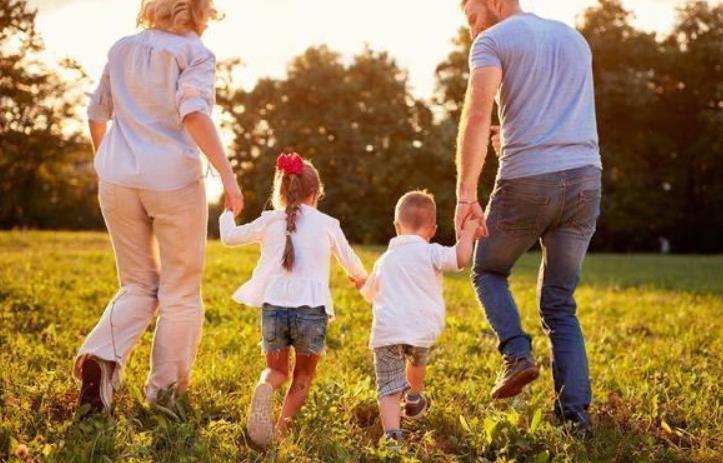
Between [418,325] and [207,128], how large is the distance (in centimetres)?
150

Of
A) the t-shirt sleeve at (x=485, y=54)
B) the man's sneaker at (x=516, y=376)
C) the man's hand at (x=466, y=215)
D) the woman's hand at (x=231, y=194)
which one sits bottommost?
the man's sneaker at (x=516, y=376)

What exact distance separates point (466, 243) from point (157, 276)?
1.79 metres

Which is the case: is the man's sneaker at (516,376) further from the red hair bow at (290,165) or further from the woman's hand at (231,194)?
the woman's hand at (231,194)

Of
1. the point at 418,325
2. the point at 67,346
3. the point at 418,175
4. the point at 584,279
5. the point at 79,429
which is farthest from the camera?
the point at 418,175

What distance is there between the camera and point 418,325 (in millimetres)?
4547

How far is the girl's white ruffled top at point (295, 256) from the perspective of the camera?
14.9ft

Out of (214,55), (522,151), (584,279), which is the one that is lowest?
(584,279)

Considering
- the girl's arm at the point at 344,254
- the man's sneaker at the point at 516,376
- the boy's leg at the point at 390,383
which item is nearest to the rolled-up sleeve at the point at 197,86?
the girl's arm at the point at 344,254

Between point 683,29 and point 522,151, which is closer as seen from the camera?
point 522,151

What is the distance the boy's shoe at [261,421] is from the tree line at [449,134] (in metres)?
32.3

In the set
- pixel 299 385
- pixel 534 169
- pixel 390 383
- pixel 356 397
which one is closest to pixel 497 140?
pixel 534 169

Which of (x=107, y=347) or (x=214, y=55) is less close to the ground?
(x=214, y=55)

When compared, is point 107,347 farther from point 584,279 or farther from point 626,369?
point 584,279

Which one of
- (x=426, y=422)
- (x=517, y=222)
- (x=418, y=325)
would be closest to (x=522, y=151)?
(x=517, y=222)
